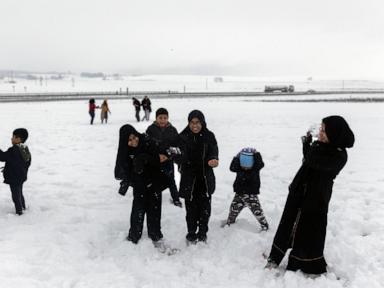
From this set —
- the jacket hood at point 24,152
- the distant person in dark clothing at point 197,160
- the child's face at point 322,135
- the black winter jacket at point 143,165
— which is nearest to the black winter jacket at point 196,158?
the distant person in dark clothing at point 197,160

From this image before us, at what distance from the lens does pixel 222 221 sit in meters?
6.61

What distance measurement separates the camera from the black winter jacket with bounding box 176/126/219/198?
5.56m

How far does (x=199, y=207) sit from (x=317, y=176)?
1918mm

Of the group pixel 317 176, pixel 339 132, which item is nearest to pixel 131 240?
pixel 317 176

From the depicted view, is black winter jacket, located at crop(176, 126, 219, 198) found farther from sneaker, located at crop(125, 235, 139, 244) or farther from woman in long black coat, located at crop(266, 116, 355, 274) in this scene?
woman in long black coat, located at crop(266, 116, 355, 274)

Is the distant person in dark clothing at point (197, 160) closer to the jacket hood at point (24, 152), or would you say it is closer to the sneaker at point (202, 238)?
the sneaker at point (202, 238)

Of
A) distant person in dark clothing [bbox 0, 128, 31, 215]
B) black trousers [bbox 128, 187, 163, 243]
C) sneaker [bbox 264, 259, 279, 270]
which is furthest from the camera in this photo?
distant person in dark clothing [bbox 0, 128, 31, 215]

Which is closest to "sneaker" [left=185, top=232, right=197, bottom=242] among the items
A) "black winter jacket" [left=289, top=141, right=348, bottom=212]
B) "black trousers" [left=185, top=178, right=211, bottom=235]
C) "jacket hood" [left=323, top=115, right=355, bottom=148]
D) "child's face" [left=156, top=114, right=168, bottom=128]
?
"black trousers" [left=185, top=178, right=211, bottom=235]

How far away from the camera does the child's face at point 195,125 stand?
5.48 metres

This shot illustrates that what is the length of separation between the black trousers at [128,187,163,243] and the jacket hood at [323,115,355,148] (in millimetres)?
2587

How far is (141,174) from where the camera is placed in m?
5.56

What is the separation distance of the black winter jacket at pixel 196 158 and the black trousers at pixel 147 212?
17.0 inches

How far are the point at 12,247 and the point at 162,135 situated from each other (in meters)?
3.20

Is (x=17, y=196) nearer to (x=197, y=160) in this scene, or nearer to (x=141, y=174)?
(x=141, y=174)
